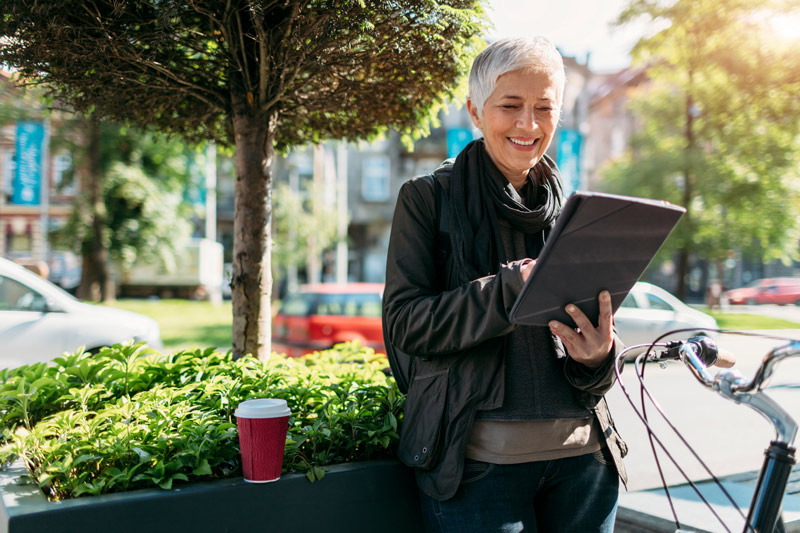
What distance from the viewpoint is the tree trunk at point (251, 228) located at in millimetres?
3291

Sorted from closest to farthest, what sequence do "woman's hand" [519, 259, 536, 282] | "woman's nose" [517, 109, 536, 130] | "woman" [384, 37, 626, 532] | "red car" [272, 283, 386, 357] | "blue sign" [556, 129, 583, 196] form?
"woman's hand" [519, 259, 536, 282] < "woman" [384, 37, 626, 532] < "woman's nose" [517, 109, 536, 130] < "red car" [272, 283, 386, 357] < "blue sign" [556, 129, 583, 196]

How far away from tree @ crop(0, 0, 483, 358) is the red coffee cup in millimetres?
1440

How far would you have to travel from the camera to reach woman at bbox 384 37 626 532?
1574mm

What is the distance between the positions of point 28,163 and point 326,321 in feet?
37.0

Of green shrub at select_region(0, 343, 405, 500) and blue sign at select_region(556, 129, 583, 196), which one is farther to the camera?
blue sign at select_region(556, 129, 583, 196)

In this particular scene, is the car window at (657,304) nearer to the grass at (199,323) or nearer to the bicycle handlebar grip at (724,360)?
the grass at (199,323)

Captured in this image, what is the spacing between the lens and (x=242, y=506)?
1883mm

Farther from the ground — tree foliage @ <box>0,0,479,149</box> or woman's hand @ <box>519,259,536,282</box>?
tree foliage @ <box>0,0,479,149</box>

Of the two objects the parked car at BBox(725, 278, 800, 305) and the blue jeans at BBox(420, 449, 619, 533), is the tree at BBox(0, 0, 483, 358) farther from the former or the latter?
the parked car at BBox(725, 278, 800, 305)

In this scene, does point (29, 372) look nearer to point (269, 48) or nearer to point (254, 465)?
point (254, 465)

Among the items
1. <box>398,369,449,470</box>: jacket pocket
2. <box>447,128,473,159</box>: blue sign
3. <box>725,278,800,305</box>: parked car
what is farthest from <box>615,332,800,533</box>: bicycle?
<box>725,278,800,305</box>: parked car

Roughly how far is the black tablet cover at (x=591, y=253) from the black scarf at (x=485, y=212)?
283 mm

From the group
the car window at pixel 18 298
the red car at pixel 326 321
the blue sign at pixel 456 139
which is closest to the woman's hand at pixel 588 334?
the car window at pixel 18 298

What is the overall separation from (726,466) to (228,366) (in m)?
4.13
